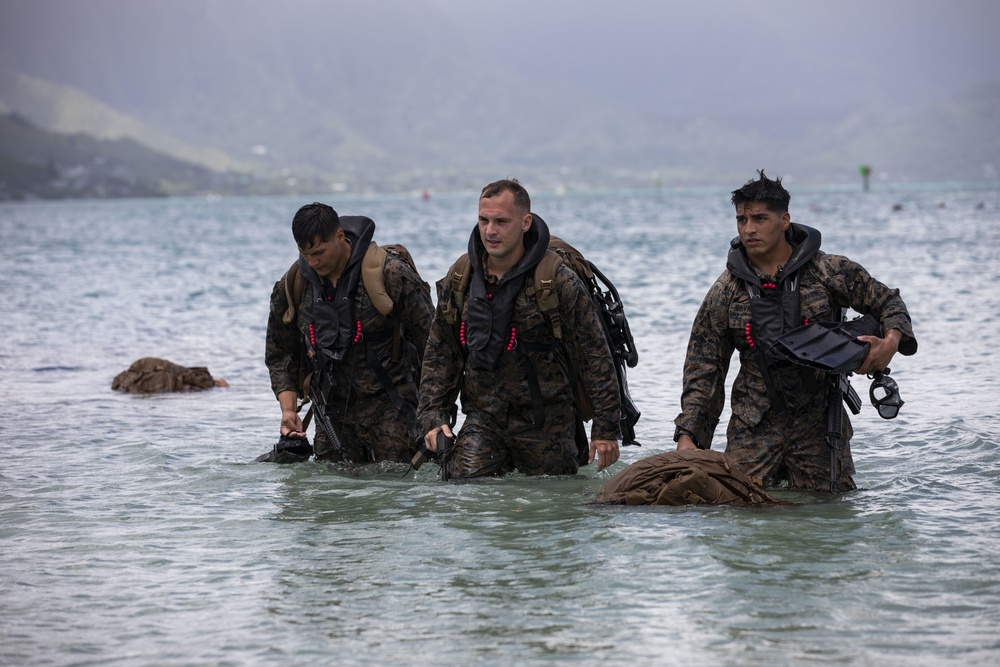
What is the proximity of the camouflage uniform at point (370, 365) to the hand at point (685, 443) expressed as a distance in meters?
2.15

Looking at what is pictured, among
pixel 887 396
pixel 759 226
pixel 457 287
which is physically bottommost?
pixel 887 396

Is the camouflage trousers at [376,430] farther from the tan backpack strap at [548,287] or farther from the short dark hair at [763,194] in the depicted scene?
the short dark hair at [763,194]

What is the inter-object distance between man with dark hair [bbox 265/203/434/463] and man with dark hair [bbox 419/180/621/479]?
2.12ft

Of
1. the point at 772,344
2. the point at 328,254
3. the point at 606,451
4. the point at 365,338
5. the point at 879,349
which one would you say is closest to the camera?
the point at 879,349

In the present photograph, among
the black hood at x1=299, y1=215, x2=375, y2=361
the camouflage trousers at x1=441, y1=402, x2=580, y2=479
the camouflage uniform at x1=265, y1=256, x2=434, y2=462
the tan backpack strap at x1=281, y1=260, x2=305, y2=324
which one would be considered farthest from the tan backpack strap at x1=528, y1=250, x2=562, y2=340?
the tan backpack strap at x1=281, y1=260, x2=305, y2=324

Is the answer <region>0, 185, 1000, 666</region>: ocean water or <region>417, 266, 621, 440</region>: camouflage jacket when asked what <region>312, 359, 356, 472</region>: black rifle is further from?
<region>417, 266, 621, 440</region>: camouflage jacket

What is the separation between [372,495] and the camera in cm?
952

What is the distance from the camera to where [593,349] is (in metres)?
8.25

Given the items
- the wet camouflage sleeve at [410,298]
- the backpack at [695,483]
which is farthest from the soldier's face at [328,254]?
the backpack at [695,483]

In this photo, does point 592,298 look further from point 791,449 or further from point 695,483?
point 791,449

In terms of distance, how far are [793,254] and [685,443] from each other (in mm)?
1407

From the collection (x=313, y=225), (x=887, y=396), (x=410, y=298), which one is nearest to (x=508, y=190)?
(x=410, y=298)

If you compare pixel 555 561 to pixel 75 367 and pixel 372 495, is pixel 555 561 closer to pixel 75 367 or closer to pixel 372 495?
pixel 372 495

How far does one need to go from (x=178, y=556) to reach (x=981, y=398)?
954 centimetres
